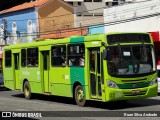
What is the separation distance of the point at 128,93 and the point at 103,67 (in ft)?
3.99

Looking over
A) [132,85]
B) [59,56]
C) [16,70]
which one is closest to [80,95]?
[59,56]

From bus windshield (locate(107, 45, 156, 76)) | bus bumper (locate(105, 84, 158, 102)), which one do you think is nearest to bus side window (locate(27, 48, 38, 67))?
bus windshield (locate(107, 45, 156, 76))

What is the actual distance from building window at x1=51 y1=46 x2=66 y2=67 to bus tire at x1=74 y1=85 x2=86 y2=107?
1.39 meters

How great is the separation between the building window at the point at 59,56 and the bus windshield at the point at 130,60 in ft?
10.1

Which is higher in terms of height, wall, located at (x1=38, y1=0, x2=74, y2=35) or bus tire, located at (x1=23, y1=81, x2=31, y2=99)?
wall, located at (x1=38, y1=0, x2=74, y2=35)

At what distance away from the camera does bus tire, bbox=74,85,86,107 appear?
16.7m

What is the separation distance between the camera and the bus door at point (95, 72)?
617 inches

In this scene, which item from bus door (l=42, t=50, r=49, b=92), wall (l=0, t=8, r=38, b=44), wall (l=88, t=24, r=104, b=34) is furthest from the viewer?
wall (l=0, t=8, r=38, b=44)

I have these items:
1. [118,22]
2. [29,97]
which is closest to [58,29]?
[118,22]

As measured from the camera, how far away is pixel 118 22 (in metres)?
36.5

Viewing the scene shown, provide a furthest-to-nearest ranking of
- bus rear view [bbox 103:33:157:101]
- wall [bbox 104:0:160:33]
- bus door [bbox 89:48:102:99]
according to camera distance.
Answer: wall [bbox 104:0:160:33] → bus door [bbox 89:48:102:99] → bus rear view [bbox 103:33:157:101]

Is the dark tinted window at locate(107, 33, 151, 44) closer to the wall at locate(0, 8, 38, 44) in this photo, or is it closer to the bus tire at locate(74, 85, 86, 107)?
the bus tire at locate(74, 85, 86, 107)

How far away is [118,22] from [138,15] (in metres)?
2.44

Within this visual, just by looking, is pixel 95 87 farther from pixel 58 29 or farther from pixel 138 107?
pixel 58 29
